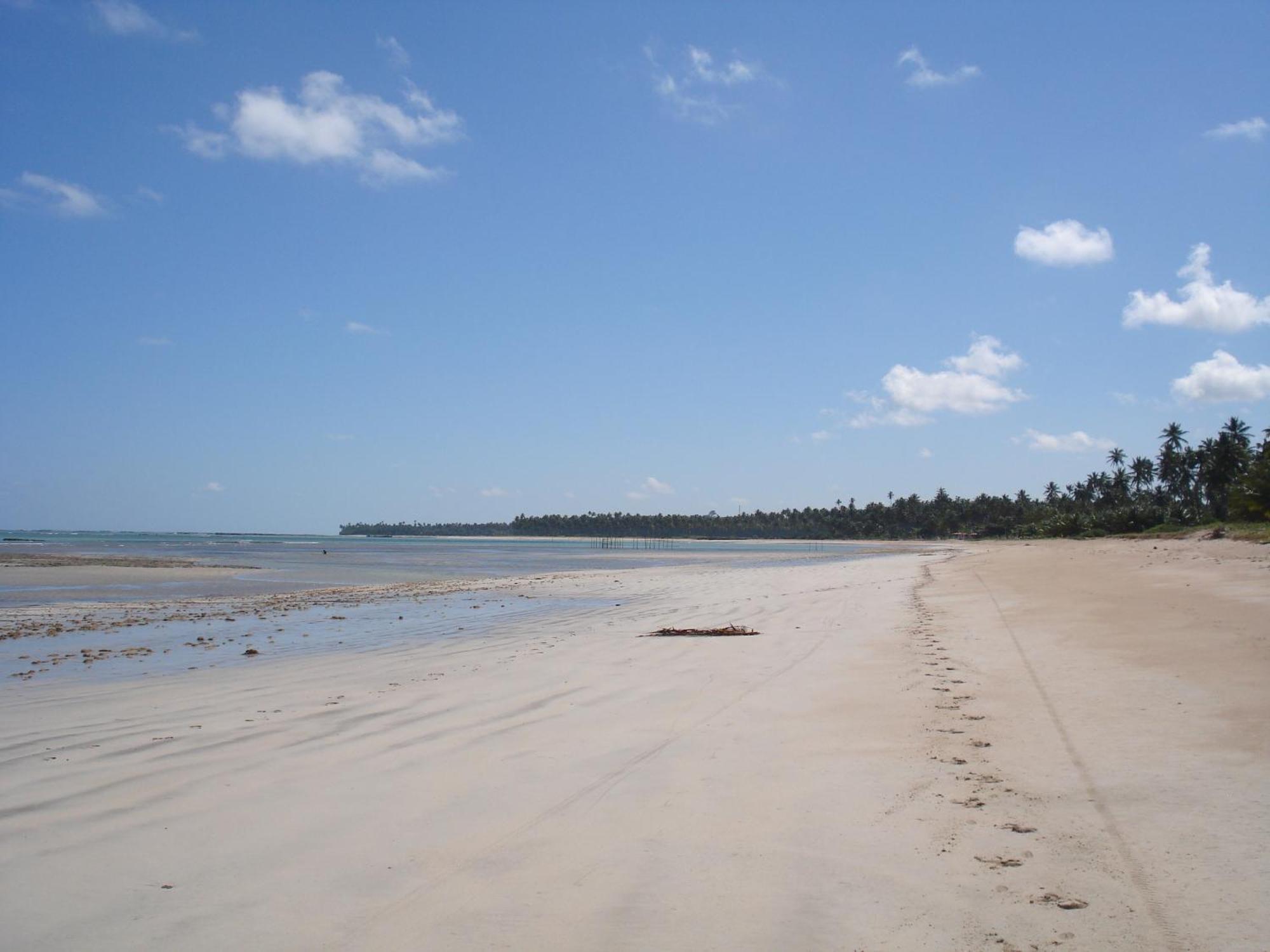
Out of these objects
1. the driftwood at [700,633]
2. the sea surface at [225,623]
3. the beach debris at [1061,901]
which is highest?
the beach debris at [1061,901]

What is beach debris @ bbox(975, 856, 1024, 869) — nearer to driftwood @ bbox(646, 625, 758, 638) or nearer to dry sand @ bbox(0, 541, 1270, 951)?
dry sand @ bbox(0, 541, 1270, 951)

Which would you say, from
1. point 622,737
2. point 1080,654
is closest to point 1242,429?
point 1080,654

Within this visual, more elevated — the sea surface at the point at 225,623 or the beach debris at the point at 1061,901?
the beach debris at the point at 1061,901

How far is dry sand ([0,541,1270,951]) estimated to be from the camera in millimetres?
3779

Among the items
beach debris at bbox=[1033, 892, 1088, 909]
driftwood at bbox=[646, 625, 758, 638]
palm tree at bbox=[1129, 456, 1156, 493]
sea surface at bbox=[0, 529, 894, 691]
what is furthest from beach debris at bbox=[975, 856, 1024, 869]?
A: palm tree at bbox=[1129, 456, 1156, 493]

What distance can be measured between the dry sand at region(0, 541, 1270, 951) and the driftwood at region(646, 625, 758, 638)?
312 cm

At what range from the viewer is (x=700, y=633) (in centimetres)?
1457

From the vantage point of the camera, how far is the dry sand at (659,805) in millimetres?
3779

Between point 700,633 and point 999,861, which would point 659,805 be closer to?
point 999,861

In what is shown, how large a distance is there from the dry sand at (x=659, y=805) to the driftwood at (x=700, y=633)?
3.12 m

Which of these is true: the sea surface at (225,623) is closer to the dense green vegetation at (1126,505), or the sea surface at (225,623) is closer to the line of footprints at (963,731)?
the line of footprints at (963,731)

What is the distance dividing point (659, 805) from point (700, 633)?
9.33 metres

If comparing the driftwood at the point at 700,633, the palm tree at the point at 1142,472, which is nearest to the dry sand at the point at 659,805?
the driftwood at the point at 700,633

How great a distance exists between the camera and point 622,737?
7156 millimetres
